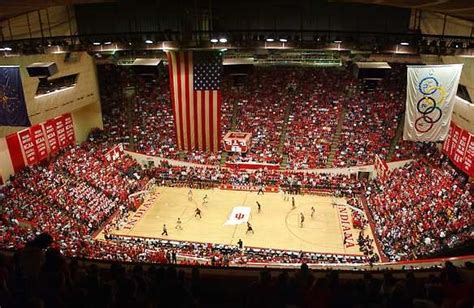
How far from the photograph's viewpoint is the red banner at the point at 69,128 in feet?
103

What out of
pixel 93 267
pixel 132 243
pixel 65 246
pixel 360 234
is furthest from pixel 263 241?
pixel 93 267

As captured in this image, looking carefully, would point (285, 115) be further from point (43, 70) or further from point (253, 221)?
point (43, 70)

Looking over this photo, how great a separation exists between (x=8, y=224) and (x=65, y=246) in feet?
13.1

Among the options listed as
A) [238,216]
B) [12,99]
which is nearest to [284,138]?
[238,216]

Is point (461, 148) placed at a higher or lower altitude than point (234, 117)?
higher

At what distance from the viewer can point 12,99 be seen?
1772 centimetres

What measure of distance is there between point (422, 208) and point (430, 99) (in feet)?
25.2

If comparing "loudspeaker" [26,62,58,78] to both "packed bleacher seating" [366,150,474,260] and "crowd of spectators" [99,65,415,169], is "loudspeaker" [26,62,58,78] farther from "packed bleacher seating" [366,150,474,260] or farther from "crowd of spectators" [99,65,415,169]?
"packed bleacher seating" [366,150,474,260]

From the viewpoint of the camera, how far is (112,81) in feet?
120

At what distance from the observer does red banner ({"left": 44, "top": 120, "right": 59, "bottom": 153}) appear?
94.6 ft

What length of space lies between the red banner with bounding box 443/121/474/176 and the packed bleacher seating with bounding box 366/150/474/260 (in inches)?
29.8

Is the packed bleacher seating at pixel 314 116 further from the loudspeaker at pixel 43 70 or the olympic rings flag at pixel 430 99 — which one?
the loudspeaker at pixel 43 70

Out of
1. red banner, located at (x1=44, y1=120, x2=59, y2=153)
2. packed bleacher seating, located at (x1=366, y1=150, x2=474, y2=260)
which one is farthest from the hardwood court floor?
red banner, located at (x1=44, y1=120, x2=59, y2=153)

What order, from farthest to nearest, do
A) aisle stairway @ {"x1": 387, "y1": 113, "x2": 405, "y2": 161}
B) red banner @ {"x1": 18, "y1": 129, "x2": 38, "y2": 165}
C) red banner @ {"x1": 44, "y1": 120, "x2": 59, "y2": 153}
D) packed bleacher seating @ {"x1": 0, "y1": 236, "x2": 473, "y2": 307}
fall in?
aisle stairway @ {"x1": 387, "y1": 113, "x2": 405, "y2": 161}
red banner @ {"x1": 44, "y1": 120, "x2": 59, "y2": 153}
red banner @ {"x1": 18, "y1": 129, "x2": 38, "y2": 165}
packed bleacher seating @ {"x1": 0, "y1": 236, "x2": 473, "y2": 307}
